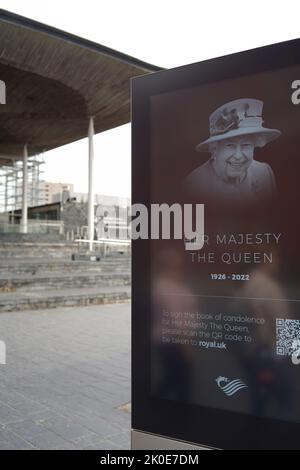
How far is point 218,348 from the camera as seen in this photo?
74.9 inches

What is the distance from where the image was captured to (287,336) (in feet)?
5.72

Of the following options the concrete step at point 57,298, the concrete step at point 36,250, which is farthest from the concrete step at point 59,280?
the concrete step at point 36,250

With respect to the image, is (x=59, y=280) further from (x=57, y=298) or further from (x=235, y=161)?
(x=235, y=161)

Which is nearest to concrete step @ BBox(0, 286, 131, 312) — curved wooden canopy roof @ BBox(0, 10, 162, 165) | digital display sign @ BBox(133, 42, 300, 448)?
curved wooden canopy roof @ BBox(0, 10, 162, 165)

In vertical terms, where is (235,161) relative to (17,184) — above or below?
below

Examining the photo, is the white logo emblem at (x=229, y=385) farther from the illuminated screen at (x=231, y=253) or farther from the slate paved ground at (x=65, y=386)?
the slate paved ground at (x=65, y=386)

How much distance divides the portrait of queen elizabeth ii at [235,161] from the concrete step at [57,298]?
34.1 feet

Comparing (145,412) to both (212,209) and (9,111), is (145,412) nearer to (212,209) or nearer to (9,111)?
(212,209)

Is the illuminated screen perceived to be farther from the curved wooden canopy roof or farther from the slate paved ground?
the curved wooden canopy roof

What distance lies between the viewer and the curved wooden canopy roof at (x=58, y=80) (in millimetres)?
14615

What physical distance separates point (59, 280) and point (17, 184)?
2519 centimetres

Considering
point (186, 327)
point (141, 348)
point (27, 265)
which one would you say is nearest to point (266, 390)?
point (186, 327)

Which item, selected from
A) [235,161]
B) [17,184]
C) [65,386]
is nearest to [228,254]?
[235,161]

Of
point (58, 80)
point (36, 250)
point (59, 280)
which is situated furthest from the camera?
point (36, 250)
